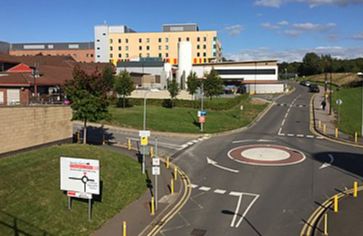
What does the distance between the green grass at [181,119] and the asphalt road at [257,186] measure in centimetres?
632

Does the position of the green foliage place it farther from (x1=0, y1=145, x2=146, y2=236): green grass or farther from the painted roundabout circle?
(x1=0, y1=145, x2=146, y2=236): green grass

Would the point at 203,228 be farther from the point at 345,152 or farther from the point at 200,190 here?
the point at 345,152

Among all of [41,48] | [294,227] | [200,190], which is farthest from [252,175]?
[41,48]

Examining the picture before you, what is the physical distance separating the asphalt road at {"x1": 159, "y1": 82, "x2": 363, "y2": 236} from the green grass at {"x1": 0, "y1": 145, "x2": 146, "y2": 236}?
3774 mm

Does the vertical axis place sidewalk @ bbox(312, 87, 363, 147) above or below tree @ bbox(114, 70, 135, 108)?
below

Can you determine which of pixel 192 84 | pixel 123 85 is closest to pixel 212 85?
pixel 192 84

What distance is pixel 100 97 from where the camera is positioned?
35.2m

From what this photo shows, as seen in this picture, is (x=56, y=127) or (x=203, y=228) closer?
(x=203, y=228)

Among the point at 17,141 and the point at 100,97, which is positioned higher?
the point at 100,97

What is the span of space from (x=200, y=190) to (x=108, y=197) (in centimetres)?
591

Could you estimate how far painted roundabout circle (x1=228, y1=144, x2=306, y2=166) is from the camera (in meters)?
32.8

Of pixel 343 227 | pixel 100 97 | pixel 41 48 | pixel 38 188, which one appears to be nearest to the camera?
pixel 343 227

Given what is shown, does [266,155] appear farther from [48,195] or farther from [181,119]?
[181,119]

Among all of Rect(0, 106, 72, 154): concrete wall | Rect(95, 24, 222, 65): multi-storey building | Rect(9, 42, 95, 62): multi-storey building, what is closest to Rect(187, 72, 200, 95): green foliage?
Rect(0, 106, 72, 154): concrete wall
